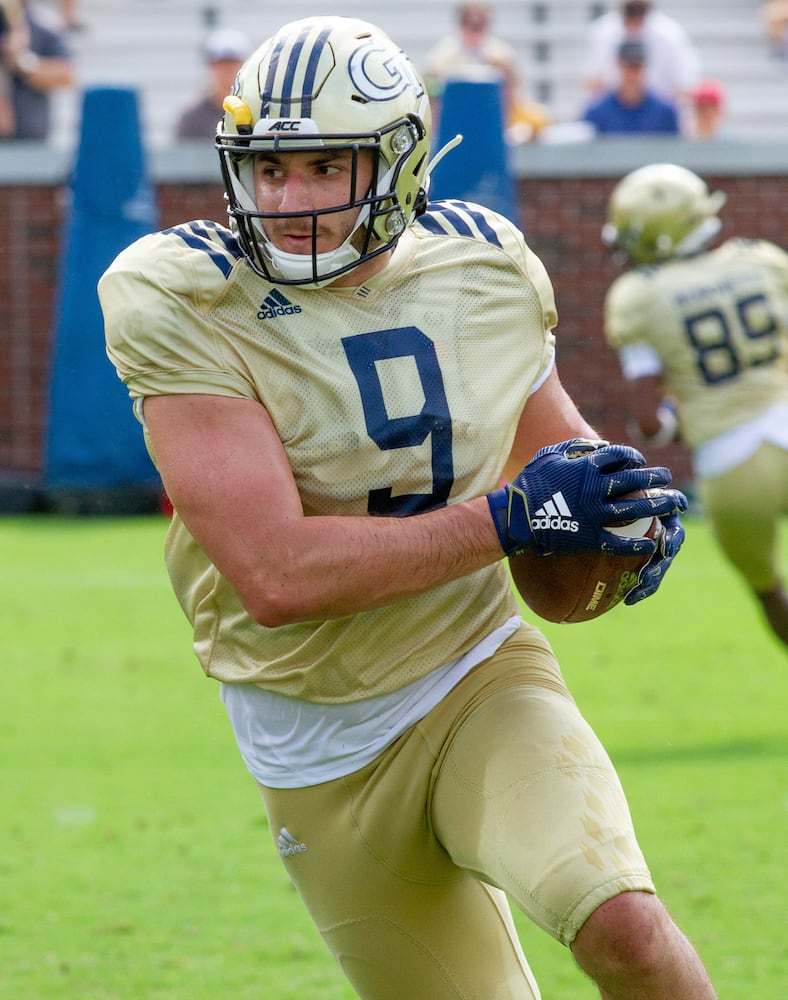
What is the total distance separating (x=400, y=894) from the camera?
2729mm

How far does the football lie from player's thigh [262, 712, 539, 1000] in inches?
13.3

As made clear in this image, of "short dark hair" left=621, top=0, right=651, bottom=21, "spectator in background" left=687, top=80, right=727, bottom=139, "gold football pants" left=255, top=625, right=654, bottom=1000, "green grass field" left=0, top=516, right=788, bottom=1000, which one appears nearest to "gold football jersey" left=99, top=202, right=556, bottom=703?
"gold football pants" left=255, top=625, right=654, bottom=1000

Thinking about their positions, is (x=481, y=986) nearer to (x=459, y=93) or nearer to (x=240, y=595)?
(x=240, y=595)

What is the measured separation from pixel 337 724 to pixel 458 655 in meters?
0.24

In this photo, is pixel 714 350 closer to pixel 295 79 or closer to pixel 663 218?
pixel 663 218

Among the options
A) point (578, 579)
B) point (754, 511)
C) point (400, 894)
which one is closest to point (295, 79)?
point (578, 579)

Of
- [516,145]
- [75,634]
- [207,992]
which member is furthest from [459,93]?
[207,992]

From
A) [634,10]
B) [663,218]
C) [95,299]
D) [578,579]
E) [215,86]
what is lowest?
[95,299]

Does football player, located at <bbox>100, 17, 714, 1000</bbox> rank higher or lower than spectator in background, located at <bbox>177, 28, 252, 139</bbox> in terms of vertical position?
higher

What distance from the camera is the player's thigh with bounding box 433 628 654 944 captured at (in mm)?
2352

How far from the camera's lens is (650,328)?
24.3 feet

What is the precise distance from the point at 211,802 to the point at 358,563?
3132 millimetres

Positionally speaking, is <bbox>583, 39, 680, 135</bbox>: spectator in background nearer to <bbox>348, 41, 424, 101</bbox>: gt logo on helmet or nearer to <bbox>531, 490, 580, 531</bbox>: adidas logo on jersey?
<bbox>348, 41, 424, 101</bbox>: gt logo on helmet

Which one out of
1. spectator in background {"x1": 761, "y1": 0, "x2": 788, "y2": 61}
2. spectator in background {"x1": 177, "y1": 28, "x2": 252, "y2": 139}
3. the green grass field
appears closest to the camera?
the green grass field
